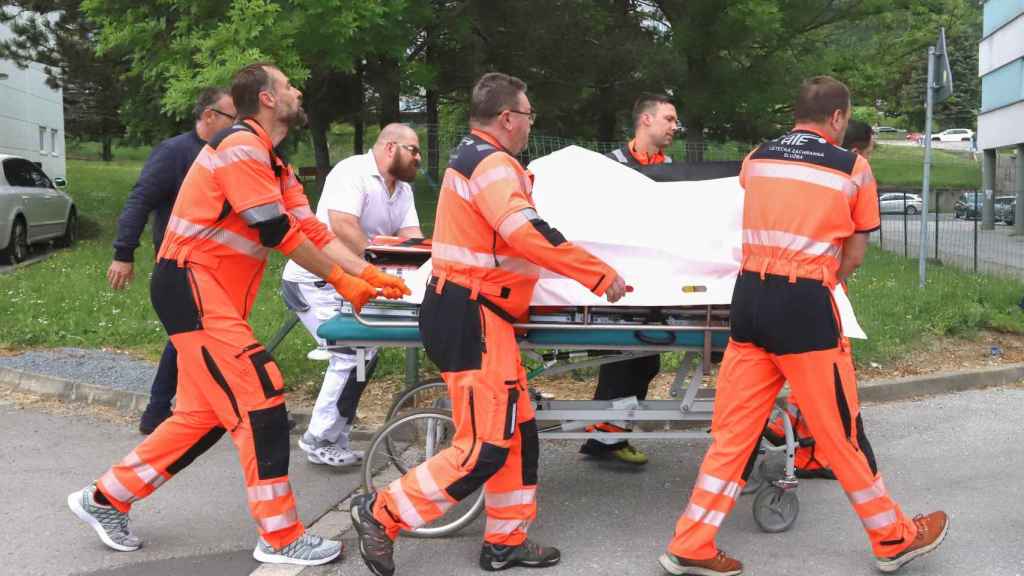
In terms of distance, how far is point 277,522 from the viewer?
14.7ft

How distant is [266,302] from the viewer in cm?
1123

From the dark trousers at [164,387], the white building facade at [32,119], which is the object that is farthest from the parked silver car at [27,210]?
the white building facade at [32,119]

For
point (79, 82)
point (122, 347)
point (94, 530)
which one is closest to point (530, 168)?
point (94, 530)

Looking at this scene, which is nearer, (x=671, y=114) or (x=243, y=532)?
(x=243, y=532)

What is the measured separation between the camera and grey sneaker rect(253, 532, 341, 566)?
4.55 m

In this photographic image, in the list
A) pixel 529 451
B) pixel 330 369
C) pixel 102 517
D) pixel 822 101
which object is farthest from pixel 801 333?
pixel 102 517

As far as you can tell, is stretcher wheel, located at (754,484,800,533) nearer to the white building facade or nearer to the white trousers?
the white trousers

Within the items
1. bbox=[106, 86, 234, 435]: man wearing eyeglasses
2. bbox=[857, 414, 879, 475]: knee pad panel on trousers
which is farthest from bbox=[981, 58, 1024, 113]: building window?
bbox=[857, 414, 879, 475]: knee pad panel on trousers

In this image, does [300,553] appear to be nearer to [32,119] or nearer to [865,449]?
[865,449]

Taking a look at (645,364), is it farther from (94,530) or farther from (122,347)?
(122,347)

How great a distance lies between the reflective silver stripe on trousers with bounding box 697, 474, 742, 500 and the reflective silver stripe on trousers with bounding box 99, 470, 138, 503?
8.04ft

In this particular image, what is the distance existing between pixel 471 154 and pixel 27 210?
48.4 feet

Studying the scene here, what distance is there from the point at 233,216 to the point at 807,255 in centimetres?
235

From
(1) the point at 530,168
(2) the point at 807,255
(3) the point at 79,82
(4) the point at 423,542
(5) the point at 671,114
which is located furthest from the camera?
(3) the point at 79,82
